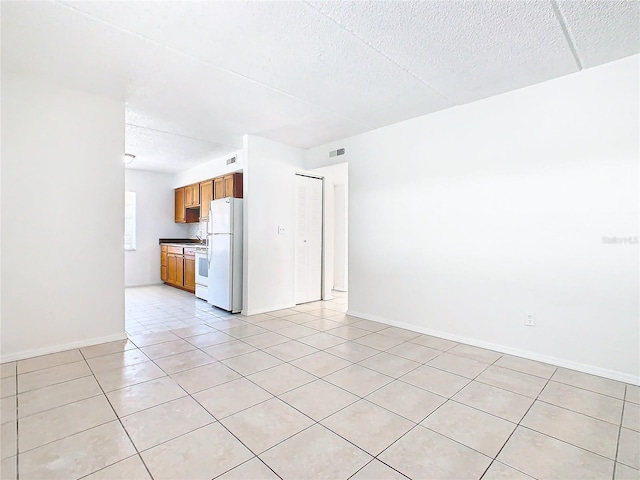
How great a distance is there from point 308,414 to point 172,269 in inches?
223

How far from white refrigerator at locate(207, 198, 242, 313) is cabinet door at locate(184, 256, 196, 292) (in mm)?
1319

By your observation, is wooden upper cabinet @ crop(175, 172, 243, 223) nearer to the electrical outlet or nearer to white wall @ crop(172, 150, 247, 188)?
white wall @ crop(172, 150, 247, 188)

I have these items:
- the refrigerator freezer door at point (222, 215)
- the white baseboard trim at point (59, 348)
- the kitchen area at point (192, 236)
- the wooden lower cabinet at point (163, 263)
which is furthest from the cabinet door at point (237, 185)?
the wooden lower cabinet at point (163, 263)

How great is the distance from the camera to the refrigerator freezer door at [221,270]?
4621 mm

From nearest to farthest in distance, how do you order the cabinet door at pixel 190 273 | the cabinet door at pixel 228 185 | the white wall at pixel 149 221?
the cabinet door at pixel 228 185 < the cabinet door at pixel 190 273 < the white wall at pixel 149 221

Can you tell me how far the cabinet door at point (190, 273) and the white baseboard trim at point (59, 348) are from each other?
2562mm

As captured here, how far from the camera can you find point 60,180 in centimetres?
310

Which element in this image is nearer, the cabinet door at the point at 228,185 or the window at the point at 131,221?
the cabinet door at the point at 228,185

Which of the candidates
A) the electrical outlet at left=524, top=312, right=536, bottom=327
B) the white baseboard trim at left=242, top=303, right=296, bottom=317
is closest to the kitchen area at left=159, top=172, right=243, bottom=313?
the white baseboard trim at left=242, top=303, right=296, bottom=317

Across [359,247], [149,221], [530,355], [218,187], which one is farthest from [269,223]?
[149,221]

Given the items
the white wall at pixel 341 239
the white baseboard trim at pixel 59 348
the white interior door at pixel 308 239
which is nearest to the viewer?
A: the white baseboard trim at pixel 59 348

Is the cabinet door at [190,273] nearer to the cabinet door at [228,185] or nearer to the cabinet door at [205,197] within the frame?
the cabinet door at [205,197]

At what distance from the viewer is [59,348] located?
10.1ft

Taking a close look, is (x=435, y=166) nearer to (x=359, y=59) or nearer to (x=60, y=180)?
(x=359, y=59)
